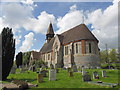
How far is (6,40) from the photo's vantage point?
548 inches

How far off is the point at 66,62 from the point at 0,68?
21.9 m

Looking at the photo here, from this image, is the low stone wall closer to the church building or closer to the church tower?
the church building

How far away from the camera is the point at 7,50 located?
44.5 feet

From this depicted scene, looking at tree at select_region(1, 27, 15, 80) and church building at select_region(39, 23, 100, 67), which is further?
church building at select_region(39, 23, 100, 67)

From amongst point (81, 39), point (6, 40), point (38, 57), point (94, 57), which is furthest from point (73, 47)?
point (38, 57)

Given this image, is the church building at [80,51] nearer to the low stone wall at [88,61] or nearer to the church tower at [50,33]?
the low stone wall at [88,61]

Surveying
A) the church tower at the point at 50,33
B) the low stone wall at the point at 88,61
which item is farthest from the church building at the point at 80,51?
the church tower at the point at 50,33

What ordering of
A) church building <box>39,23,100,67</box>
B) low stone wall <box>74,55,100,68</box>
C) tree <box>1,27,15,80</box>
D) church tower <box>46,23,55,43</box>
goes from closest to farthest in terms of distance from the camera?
tree <box>1,27,15,80</box>, low stone wall <box>74,55,100,68</box>, church building <box>39,23,100,67</box>, church tower <box>46,23,55,43</box>

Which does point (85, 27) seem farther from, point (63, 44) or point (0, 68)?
point (0, 68)

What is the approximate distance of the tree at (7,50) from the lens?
43.4 ft

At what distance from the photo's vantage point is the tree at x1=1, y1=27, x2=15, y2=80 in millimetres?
13234

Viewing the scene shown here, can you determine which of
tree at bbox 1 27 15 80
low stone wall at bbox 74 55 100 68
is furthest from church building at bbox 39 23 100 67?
tree at bbox 1 27 15 80

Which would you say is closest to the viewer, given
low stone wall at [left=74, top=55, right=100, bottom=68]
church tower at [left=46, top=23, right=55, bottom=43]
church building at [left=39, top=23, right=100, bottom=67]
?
low stone wall at [left=74, top=55, right=100, bottom=68]

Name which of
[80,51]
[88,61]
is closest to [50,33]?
[80,51]
